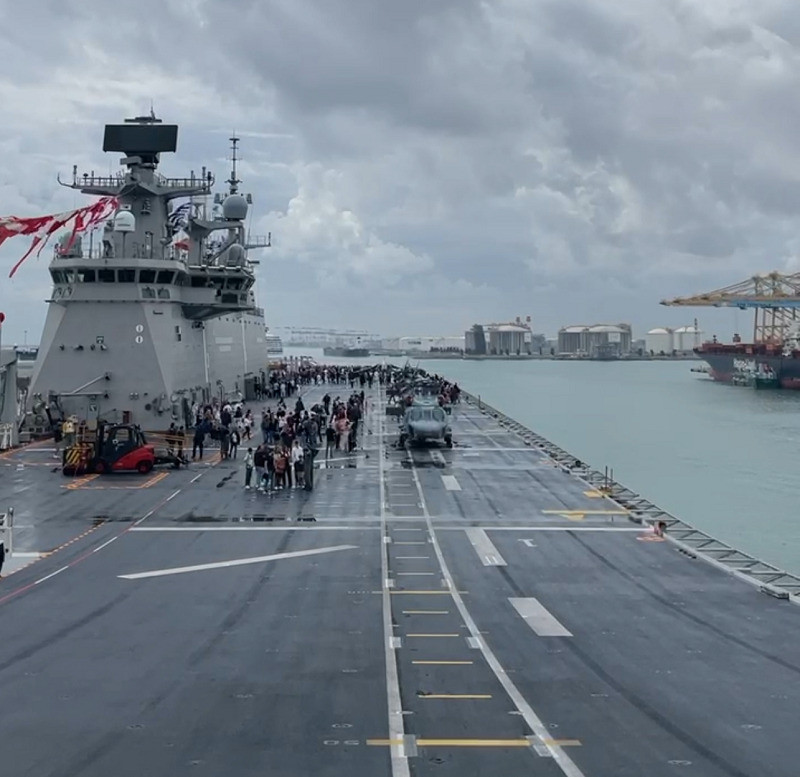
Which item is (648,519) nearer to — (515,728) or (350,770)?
(515,728)

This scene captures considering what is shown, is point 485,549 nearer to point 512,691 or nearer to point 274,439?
point 512,691

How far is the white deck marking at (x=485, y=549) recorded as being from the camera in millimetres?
17172

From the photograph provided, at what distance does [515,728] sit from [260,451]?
1739cm

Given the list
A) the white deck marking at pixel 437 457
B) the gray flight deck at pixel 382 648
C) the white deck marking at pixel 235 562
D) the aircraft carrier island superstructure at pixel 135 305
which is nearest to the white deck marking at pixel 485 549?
the gray flight deck at pixel 382 648

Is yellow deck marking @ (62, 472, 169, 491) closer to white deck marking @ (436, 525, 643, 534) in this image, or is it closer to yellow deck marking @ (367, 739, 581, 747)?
white deck marking @ (436, 525, 643, 534)

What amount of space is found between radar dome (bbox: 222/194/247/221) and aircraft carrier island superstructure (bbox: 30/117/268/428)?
8.30 metres

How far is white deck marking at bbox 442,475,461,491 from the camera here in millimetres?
26156

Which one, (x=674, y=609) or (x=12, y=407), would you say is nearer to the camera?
(x=674, y=609)

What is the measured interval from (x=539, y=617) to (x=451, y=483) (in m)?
13.6

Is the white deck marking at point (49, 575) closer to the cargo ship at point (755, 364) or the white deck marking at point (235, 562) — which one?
the white deck marking at point (235, 562)

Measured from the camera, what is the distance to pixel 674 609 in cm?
1402

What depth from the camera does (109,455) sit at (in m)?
28.6

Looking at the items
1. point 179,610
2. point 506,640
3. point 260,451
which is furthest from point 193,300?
point 506,640

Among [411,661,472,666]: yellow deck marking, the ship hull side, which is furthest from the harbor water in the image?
[411,661,472,666]: yellow deck marking
